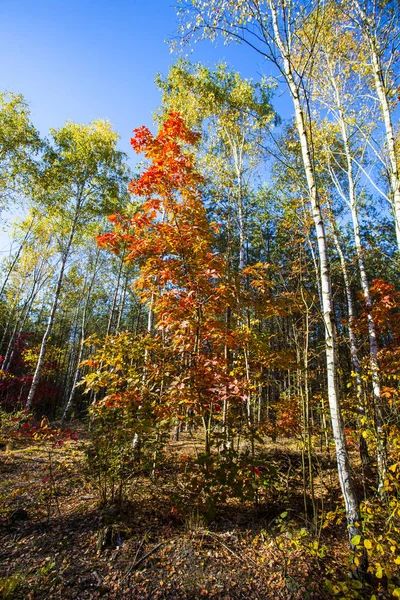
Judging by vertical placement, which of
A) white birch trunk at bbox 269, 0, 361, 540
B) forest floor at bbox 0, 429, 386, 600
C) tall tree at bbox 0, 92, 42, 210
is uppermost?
tall tree at bbox 0, 92, 42, 210

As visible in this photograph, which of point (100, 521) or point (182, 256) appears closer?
point (100, 521)

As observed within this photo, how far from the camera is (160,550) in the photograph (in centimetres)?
307

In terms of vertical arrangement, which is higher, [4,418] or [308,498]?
[4,418]

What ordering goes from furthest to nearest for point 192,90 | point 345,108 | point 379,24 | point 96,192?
point 96,192
point 192,90
point 345,108
point 379,24

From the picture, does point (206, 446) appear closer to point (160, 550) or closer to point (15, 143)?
point (160, 550)

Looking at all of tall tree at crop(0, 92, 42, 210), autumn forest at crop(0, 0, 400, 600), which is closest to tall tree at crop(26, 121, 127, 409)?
tall tree at crop(0, 92, 42, 210)

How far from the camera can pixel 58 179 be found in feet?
36.3

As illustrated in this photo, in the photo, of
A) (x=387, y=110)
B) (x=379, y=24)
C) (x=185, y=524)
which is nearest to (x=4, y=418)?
(x=185, y=524)

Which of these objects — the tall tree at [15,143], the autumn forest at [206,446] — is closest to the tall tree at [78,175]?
the tall tree at [15,143]

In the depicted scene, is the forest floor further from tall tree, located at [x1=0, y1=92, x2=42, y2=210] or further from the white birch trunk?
tall tree, located at [x1=0, y1=92, x2=42, y2=210]

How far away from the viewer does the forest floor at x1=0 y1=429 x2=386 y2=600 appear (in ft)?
8.44

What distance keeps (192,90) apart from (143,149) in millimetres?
8553

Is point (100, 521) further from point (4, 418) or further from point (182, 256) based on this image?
point (4, 418)

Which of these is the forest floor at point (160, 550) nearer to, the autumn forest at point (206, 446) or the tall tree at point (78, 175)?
the autumn forest at point (206, 446)
